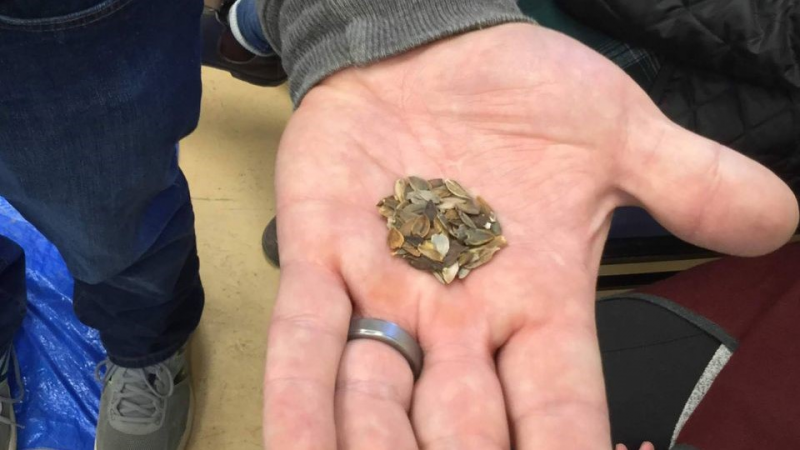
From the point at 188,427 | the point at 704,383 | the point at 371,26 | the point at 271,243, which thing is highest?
the point at 371,26

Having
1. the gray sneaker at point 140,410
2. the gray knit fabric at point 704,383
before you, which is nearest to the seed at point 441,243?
the gray knit fabric at point 704,383

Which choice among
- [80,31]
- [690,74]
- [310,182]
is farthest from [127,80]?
[690,74]

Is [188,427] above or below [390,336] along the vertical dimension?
below

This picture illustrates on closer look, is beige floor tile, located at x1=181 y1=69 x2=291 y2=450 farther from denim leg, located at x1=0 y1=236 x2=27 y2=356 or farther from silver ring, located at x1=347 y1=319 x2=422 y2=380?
silver ring, located at x1=347 y1=319 x2=422 y2=380

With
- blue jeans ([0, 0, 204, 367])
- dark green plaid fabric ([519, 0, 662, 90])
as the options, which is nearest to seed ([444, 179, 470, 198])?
blue jeans ([0, 0, 204, 367])

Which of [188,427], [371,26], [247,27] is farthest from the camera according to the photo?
[247,27]

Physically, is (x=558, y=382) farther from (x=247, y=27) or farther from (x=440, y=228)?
(x=247, y=27)

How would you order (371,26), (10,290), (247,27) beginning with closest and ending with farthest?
(371,26), (10,290), (247,27)

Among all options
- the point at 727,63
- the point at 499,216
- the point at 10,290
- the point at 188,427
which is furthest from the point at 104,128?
the point at 727,63
